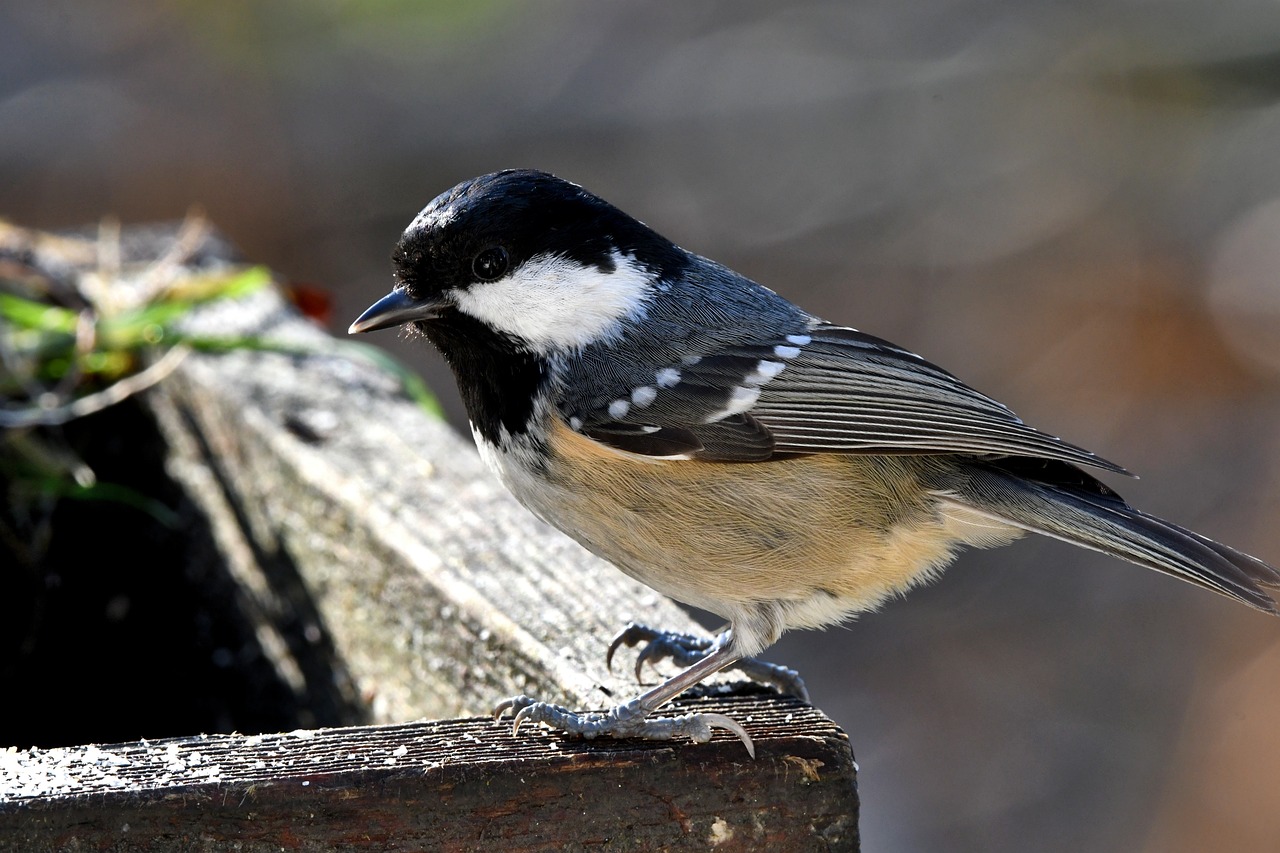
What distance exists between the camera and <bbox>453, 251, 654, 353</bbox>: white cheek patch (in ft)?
6.98

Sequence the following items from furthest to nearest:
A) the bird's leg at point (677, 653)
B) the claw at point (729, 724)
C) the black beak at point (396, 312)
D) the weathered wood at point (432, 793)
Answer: the black beak at point (396, 312) < the bird's leg at point (677, 653) < the claw at point (729, 724) < the weathered wood at point (432, 793)

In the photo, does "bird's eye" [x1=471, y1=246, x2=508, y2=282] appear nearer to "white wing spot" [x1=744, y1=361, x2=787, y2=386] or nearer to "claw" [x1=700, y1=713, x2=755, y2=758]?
"white wing spot" [x1=744, y1=361, x2=787, y2=386]

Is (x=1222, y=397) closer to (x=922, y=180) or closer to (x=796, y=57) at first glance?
(x=922, y=180)

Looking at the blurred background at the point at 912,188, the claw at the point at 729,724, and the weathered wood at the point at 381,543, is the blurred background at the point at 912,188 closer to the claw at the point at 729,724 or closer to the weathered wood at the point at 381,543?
the weathered wood at the point at 381,543

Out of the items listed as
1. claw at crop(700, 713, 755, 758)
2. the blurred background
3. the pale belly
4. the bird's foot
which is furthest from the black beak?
the blurred background

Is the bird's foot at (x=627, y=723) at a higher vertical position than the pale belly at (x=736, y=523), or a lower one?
lower

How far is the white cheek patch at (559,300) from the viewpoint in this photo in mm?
2127

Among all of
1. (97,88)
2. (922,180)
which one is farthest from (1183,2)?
(97,88)

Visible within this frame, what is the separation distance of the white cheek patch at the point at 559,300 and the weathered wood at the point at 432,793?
0.71 meters

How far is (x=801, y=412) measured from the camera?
2191 millimetres

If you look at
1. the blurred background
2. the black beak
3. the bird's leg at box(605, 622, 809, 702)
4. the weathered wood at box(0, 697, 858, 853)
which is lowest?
the weathered wood at box(0, 697, 858, 853)

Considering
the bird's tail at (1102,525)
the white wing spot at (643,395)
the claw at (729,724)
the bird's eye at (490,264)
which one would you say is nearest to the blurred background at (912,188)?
the bird's tail at (1102,525)

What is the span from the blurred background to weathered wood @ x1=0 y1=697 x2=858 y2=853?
3.11 metres

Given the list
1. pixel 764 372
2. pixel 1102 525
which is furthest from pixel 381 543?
pixel 1102 525
